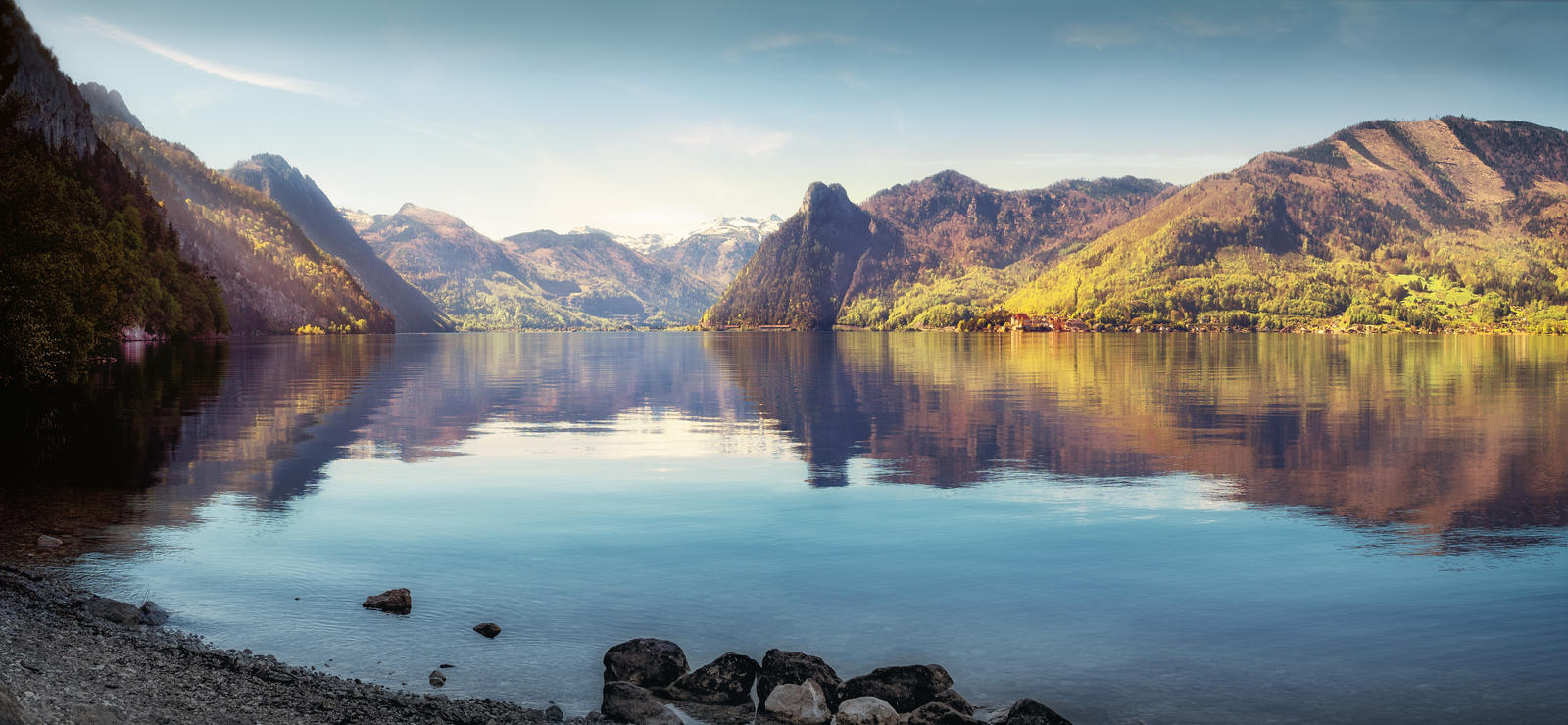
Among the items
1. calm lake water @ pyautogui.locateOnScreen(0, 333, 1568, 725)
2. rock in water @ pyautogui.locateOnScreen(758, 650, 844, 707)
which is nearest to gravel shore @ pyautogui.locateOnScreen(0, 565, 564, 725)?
calm lake water @ pyautogui.locateOnScreen(0, 333, 1568, 725)

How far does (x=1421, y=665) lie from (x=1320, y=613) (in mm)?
2963

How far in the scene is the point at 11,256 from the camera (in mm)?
58969

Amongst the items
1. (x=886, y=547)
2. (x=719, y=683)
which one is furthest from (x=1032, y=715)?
(x=886, y=547)

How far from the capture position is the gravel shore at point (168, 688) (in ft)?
44.1

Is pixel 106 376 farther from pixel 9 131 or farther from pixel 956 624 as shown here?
pixel 956 624

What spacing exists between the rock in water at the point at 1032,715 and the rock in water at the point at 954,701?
1.83 ft

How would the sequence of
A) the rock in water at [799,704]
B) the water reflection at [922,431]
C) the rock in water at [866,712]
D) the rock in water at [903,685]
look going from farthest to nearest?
the water reflection at [922,431], the rock in water at [903,685], the rock in water at [799,704], the rock in water at [866,712]

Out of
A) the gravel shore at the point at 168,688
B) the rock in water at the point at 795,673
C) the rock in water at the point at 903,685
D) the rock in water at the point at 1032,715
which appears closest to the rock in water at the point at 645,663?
the rock in water at the point at 795,673

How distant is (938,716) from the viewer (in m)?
14.8

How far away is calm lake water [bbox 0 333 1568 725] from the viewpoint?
17469 mm

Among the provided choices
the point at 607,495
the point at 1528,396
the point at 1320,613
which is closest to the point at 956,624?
the point at 1320,613

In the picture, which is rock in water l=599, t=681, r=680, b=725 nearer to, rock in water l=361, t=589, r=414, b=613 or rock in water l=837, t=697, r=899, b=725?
rock in water l=837, t=697, r=899, b=725

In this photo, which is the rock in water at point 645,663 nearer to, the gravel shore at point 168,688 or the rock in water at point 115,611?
the gravel shore at point 168,688

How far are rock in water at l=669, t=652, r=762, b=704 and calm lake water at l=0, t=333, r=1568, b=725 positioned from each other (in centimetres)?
128
